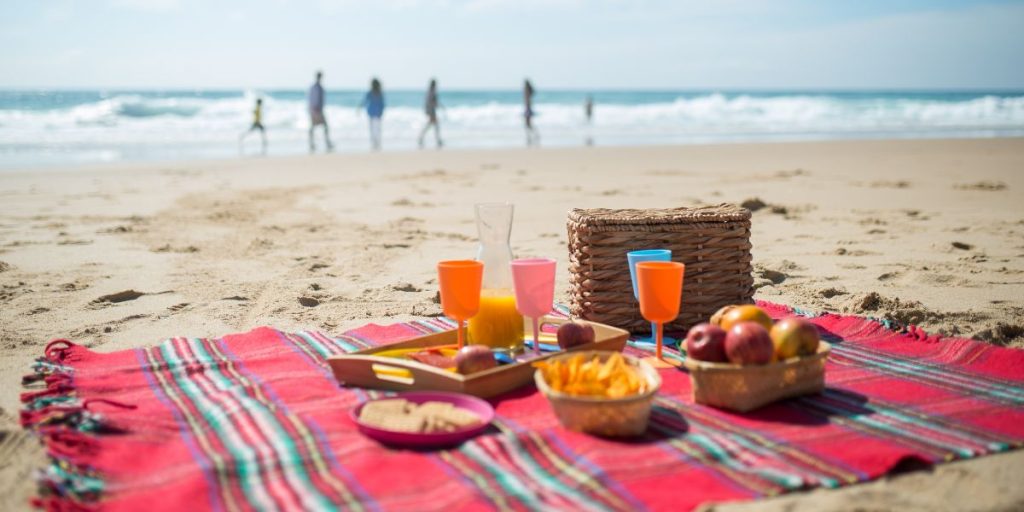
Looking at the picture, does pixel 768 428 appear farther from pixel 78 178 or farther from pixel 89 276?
pixel 78 178

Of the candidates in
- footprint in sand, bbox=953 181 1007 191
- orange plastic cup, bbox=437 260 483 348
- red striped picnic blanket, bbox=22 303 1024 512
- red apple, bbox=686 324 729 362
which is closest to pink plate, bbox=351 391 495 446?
red striped picnic blanket, bbox=22 303 1024 512

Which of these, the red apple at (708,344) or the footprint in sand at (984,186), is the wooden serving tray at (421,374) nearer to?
the red apple at (708,344)

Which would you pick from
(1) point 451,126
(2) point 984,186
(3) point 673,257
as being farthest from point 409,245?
(1) point 451,126

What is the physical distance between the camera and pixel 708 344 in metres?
2.42

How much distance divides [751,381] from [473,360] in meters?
0.81

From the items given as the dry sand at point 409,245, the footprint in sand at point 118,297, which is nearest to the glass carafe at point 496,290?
the dry sand at point 409,245

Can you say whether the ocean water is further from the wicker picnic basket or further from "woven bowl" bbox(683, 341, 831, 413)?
"woven bowl" bbox(683, 341, 831, 413)

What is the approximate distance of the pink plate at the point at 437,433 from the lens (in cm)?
218

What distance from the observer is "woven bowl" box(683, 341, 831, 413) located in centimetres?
239

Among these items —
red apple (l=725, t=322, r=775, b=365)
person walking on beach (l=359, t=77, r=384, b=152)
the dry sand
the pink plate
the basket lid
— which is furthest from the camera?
person walking on beach (l=359, t=77, r=384, b=152)

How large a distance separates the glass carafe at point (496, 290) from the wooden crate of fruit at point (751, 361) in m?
0.63

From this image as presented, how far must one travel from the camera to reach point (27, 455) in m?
2.25

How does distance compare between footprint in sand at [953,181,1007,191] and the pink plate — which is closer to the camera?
the pink plate

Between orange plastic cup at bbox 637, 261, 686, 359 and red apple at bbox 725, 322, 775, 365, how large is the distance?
13.3 inches
